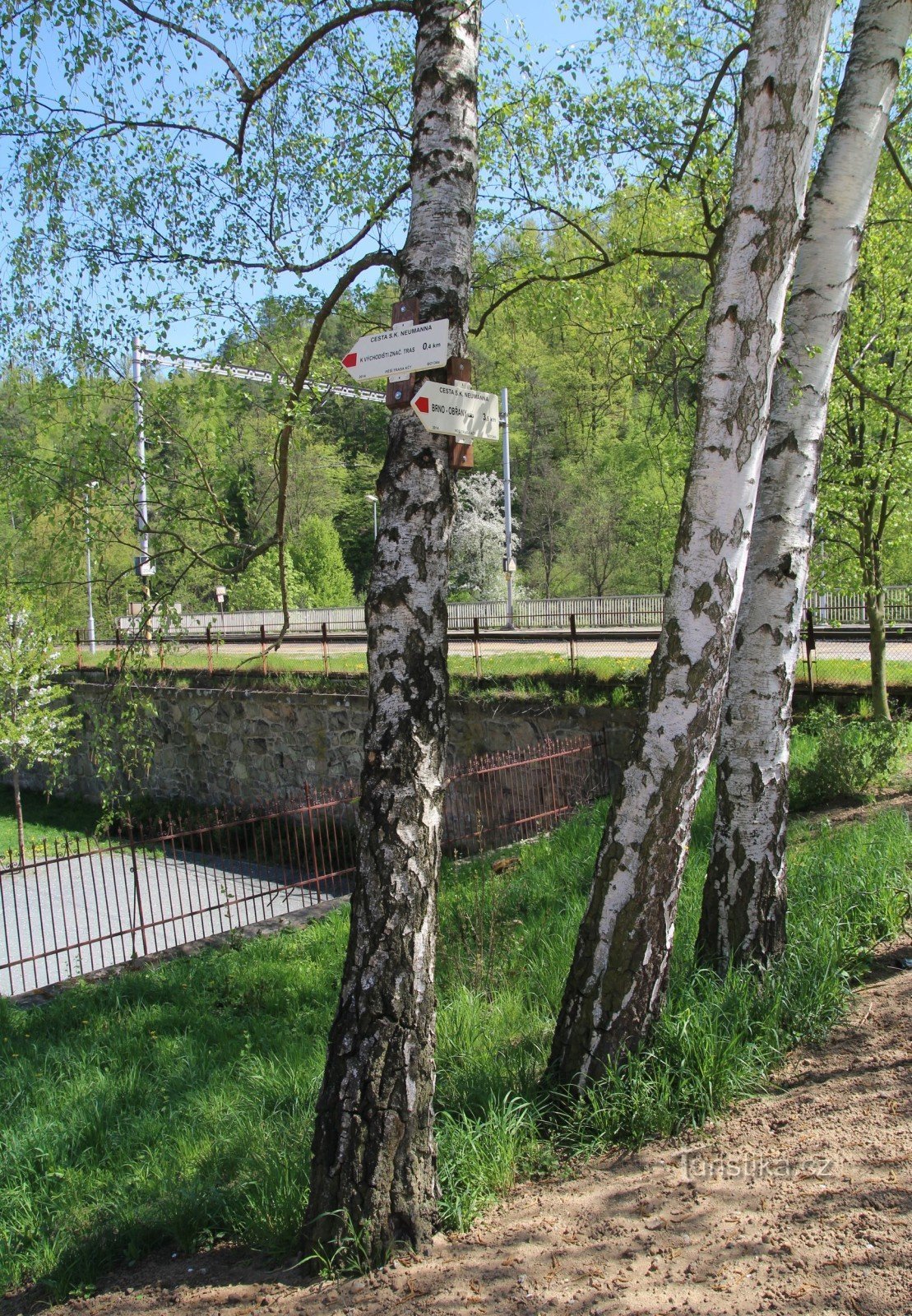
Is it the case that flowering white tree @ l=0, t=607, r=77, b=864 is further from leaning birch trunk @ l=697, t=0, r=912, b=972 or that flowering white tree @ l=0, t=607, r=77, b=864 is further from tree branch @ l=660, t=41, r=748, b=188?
leaning birch trunk @ l=697, t=0, r=912, b=972

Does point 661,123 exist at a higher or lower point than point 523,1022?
higher

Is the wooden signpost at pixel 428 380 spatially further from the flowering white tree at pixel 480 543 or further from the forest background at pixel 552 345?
the flowering white tree at pixel 480 543

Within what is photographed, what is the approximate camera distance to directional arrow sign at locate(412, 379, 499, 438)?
3.03m

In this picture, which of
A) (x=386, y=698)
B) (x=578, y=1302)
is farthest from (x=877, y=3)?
(x=578, y=1302)

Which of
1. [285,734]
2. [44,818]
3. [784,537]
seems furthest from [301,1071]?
[44,818]

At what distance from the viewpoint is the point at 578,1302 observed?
2.58m

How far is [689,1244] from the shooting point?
2.74 m

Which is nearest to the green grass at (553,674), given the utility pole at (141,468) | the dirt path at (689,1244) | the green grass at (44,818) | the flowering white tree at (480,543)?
the utility pole at (141,468)

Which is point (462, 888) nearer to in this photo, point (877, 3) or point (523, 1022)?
point (523, 1022)

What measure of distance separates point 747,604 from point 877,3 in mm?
2794

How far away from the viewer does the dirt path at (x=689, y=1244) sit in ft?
8.35

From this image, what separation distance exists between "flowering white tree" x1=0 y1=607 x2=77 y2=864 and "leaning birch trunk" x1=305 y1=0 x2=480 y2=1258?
1626 centimetres

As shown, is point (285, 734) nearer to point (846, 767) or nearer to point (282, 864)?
point (282, 864)

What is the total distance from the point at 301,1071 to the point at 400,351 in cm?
311
